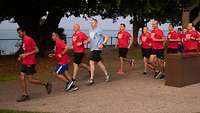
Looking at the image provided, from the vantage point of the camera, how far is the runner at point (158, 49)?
14727 mm

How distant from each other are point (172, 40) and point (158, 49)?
0.93m

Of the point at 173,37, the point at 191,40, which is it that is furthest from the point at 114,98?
the point at 173,37

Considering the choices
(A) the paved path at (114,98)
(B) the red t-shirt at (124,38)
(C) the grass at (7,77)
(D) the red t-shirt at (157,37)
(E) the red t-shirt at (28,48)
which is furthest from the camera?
(B) the red t-shirt at (124,38)

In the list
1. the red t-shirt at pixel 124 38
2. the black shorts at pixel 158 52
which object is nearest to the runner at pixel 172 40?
the black shorts at pixel 158 52

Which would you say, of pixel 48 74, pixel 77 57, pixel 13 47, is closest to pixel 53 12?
pixel 13 47

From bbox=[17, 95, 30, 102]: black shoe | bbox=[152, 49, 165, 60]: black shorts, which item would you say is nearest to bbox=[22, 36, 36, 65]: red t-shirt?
bbox=[17, 95, 30, 102]: black shoe

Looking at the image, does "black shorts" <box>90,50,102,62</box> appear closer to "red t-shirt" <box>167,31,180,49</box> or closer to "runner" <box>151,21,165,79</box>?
"runner" <box>151,21,165,79</box>

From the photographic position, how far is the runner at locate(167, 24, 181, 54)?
15597 millimetres

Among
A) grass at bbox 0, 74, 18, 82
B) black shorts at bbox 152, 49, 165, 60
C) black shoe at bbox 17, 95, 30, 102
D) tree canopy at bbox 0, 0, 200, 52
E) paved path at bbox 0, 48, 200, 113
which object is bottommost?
grass at bbox 0, 74, 18, 82

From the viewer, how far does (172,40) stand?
15664 mm

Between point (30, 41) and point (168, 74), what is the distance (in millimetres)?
3932

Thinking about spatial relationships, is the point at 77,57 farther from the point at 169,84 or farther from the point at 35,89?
the point at 169,84

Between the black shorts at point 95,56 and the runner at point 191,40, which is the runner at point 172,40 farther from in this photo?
the black shorts at point 95,56

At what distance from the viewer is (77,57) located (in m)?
13.5
